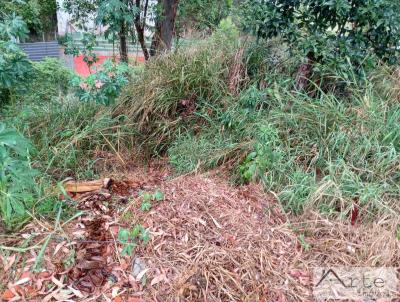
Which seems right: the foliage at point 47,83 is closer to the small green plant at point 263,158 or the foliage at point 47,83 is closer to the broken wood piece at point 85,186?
the broken wood piece at point 85,186

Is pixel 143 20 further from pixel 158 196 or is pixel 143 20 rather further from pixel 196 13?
pixel 158 196

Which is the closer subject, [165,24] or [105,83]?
[105,83]

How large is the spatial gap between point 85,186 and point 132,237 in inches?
24.6

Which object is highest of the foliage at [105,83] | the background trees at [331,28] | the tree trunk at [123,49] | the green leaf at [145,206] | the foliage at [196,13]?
the foliage at [196,13]

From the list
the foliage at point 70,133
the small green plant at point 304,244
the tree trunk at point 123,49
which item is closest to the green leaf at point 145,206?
the foliage at point 70,133

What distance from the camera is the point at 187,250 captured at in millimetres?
1863

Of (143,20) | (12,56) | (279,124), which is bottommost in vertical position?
(279,124)

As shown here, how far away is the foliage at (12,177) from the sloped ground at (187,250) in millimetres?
141

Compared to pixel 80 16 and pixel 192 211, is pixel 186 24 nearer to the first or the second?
pixel 80 16

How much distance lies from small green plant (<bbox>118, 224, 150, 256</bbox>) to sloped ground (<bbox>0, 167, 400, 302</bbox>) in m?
0.03

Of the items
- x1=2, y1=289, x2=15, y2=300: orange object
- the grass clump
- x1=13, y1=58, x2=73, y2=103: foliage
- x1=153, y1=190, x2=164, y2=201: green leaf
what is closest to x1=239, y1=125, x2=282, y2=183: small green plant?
the grass clump

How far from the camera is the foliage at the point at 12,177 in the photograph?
5.37 feet

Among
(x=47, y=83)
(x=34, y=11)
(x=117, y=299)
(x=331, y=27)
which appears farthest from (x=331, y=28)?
(x=34, y=11)

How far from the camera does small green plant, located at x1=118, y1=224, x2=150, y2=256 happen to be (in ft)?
6.00
